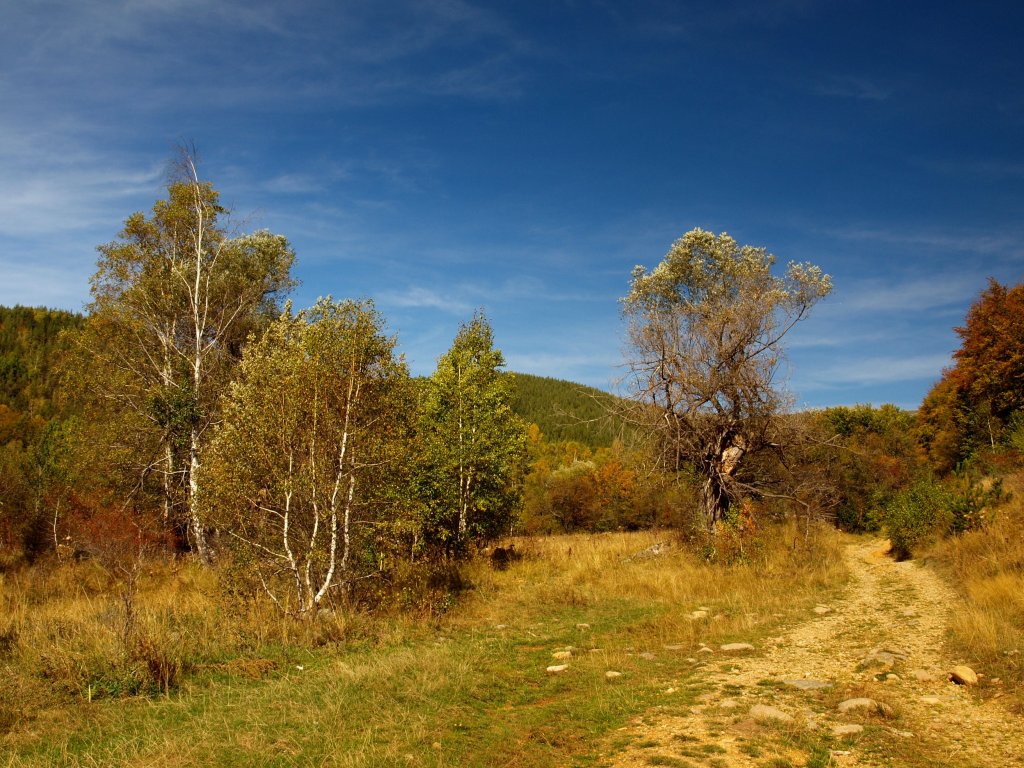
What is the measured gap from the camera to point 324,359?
41.2 feet

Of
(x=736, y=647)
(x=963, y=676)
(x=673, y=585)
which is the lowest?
(x=673, y=585)

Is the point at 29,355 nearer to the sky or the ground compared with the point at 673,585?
nearer to the sky

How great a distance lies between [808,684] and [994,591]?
5.26 m

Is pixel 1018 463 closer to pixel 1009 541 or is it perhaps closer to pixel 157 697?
pixel 1009 541

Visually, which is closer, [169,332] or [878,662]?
[878,662]

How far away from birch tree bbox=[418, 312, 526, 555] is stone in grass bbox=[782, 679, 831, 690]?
12951mm

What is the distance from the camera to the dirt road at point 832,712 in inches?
214

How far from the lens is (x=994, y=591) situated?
1027 cm

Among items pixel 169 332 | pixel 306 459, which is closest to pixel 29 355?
pixel 169 332

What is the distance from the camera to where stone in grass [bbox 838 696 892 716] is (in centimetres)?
634

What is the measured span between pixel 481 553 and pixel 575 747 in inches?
602

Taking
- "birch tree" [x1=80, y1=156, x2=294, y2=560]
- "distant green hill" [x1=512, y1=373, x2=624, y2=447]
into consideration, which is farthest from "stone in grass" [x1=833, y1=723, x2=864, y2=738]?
"distant green hill" [x1=512, y1=373, x2=624, y2=447]

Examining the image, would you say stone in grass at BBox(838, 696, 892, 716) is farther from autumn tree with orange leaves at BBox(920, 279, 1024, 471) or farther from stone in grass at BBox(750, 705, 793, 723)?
autumn tree with orange leaves at BBox(920, 279, 1024, 471)

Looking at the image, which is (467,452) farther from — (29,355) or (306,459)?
(29,355)
